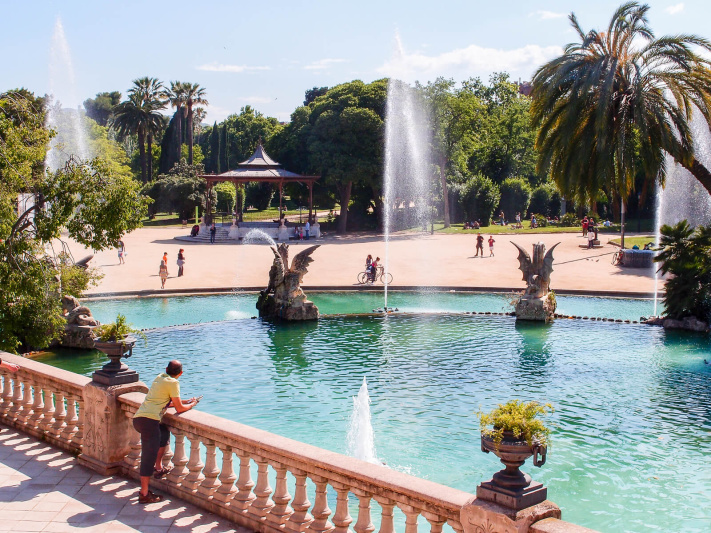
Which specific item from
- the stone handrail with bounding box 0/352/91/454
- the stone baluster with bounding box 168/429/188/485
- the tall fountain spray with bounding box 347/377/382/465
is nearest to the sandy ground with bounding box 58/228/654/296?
the tall fountain spray with bounding box 347/377/382/465

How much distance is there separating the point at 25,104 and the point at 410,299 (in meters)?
19.5

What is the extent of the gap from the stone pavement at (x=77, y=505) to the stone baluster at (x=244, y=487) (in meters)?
0.22

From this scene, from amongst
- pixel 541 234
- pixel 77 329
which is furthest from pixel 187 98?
pixel 77 329

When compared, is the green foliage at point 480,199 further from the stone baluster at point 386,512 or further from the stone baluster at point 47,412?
the stone baluster at point 386,512

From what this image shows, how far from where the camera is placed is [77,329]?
20.8 metres

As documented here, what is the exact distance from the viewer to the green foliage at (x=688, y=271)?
23422mm

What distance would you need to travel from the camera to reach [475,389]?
658 inches

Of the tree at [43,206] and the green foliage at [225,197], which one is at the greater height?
the green foliage at [225,197]

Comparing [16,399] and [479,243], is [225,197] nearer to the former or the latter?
[479,243]

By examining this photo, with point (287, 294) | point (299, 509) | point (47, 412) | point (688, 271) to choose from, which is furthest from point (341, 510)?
point (688, 271)

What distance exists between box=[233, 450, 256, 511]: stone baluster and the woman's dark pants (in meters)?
1.05

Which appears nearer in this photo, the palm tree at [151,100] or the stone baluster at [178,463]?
the stone baluster at [178,463]

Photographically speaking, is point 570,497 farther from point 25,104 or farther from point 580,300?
point 580,300

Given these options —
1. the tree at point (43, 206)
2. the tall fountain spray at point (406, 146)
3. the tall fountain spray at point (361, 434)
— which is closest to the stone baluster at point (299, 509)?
the tall fountain spray at point (361, 434)
